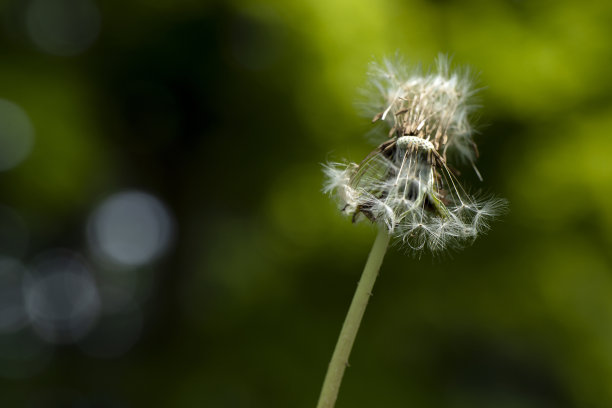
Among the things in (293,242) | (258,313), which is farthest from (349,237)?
(258,313)

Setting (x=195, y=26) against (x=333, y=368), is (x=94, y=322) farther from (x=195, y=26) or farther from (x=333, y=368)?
(x=333, y=368)

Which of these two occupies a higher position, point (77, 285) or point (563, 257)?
point (563, 257)

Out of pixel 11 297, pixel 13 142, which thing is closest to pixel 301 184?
pixel 13 142

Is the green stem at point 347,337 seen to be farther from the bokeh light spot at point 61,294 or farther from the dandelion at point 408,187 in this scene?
the bokeh light spot at point 61,294

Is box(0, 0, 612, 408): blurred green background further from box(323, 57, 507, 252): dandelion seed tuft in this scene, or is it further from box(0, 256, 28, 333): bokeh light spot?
box(323, 57, 507, 252): dandelion seed tuft

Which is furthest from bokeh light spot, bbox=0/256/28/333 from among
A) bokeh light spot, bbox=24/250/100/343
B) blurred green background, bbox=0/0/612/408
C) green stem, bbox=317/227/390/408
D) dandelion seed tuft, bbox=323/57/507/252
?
green stem, bbox=317/227/390/408
